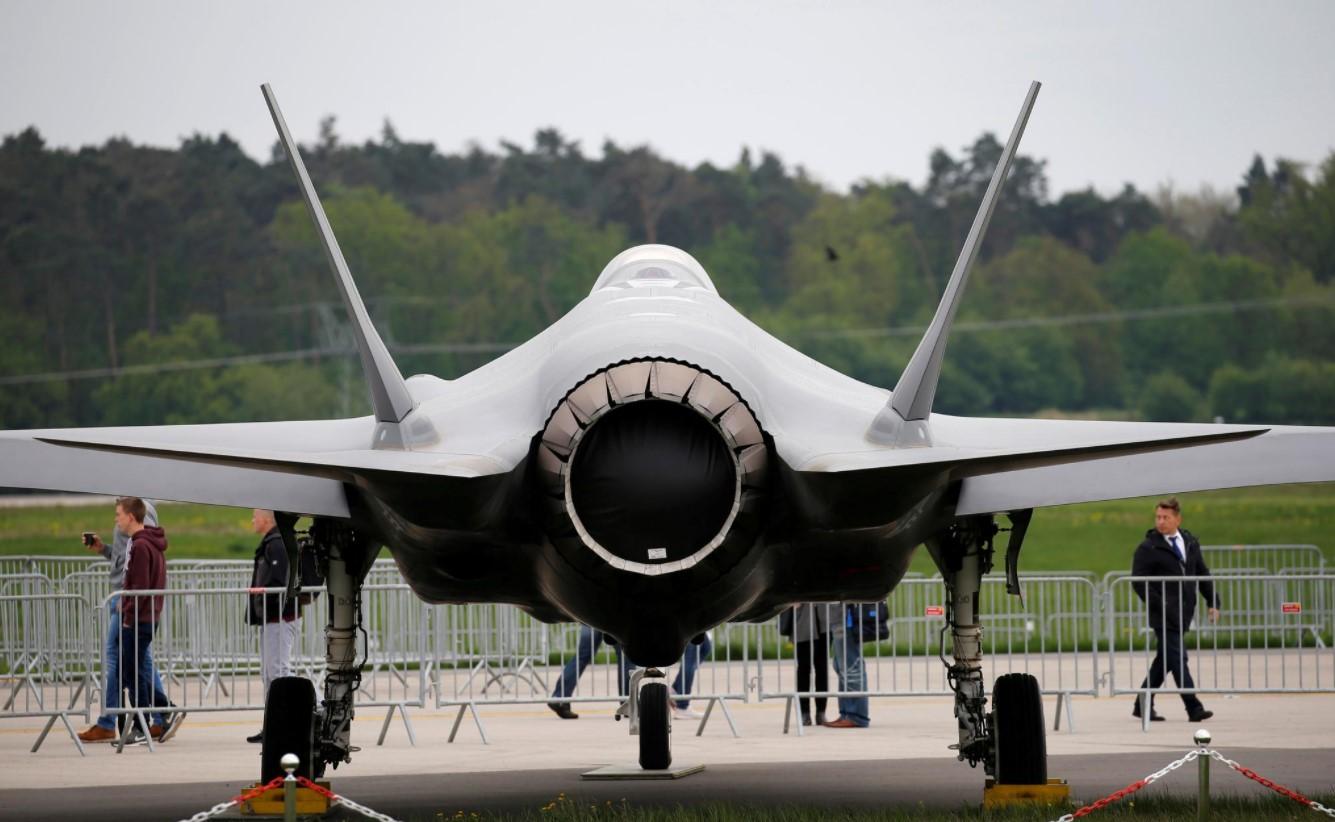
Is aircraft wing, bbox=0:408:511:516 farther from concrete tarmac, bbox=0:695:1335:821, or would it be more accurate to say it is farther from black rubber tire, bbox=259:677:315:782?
concrete tarmac, bbox=0:695:1335:821

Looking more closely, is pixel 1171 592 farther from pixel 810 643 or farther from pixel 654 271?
pixel 654 271

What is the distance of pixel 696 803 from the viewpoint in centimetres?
1020

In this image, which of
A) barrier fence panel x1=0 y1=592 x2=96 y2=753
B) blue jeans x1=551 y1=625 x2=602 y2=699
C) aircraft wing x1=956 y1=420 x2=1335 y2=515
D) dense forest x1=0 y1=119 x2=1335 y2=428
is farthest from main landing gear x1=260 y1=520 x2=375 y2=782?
dense forest x1=0 y1=119 x2=1335 y2=428

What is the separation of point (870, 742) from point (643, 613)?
6702 mm

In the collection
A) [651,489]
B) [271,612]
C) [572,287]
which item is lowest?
[271,612]

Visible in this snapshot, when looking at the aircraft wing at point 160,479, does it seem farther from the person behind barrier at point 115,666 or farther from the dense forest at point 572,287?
the dense forest at point 572,287

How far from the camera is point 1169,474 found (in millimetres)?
9000

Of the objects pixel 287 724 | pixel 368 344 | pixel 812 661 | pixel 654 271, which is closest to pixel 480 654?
pixel 812 661

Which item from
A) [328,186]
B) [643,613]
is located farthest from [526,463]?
[328,186]

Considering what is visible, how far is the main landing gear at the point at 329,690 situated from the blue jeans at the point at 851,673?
6.07m

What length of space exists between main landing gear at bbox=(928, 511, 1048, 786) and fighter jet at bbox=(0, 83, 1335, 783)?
16 mm

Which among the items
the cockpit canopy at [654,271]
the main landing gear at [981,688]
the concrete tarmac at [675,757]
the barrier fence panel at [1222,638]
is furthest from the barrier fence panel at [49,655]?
the barrier fence panel at [1222,638]

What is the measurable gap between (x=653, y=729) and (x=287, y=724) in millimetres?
3110

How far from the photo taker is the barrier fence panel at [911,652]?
1491 cm
